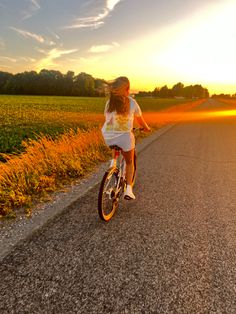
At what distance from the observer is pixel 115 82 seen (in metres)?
3.89

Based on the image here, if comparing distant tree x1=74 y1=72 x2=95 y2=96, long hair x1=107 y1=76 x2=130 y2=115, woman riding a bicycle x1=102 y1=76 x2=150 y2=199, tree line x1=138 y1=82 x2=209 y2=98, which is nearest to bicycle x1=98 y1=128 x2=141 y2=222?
woman riding a bicycle x1=102 y1=76 x2=150 y2=199

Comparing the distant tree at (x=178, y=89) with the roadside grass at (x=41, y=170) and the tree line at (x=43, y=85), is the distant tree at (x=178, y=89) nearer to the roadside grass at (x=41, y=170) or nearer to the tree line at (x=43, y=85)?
the tree line at (x=43, y=85)

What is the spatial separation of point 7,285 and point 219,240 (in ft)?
8.38

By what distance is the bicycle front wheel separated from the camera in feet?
12.9

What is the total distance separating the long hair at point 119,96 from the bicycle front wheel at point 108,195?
34.4 inches

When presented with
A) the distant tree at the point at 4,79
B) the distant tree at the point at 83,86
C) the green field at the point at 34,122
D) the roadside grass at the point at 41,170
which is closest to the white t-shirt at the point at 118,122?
the roadside grass at the point at 41,170

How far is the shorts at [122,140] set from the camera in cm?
412

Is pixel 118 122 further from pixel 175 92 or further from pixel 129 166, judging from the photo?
pixel 175 92

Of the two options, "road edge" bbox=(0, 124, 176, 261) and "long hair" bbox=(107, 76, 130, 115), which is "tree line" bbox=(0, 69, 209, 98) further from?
"long hair" bbox=(107, 76, 130, 115)

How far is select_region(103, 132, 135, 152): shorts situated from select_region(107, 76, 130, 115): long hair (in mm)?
332

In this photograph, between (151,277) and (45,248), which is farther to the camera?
(45,248)

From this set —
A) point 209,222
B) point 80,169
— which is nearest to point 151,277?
point 209,222

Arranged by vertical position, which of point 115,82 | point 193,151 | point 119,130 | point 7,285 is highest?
point 115,82

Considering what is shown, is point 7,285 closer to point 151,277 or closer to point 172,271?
point 151,277
